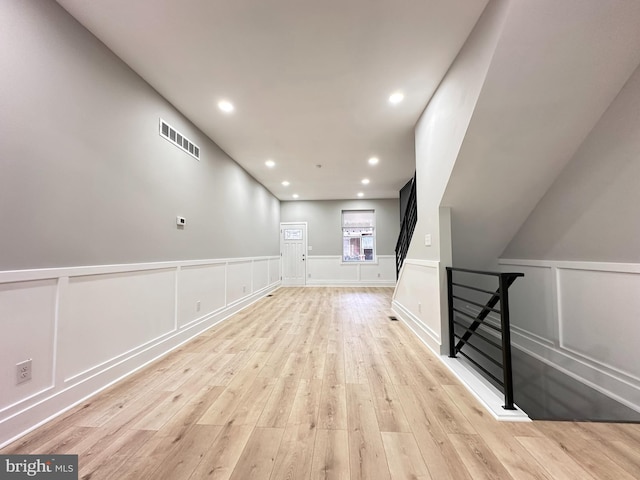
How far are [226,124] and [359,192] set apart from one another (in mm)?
4416

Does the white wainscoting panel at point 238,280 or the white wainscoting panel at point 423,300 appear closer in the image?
the white wainscoting panel at point 423,300

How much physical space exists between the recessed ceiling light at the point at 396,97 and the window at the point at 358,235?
521 centimetres

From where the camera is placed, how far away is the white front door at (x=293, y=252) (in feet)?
25.7

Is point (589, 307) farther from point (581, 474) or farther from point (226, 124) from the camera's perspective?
point (226, 124)

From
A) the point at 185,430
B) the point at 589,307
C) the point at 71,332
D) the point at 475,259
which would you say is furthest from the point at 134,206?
the point at 589,307

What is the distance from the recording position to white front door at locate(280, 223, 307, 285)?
309 inches

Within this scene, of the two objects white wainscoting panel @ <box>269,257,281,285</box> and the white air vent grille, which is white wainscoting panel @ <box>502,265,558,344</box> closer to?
the white air vent grille

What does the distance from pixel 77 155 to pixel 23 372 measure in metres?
1.40

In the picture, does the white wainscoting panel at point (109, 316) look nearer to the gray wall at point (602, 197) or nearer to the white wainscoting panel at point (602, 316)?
the gray wall at point (602, 197)

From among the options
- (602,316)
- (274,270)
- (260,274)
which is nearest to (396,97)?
(602,316)

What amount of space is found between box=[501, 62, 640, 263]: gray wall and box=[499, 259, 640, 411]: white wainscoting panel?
159 mm

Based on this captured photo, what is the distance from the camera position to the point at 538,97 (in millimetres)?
1665

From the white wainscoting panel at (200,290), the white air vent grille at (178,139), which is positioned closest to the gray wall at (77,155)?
the white air vent grille at (178,139)

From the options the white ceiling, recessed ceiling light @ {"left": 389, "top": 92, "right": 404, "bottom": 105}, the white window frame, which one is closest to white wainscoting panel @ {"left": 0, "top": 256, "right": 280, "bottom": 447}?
the white ceiling
